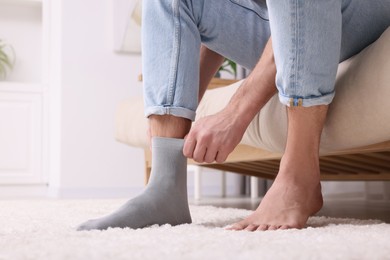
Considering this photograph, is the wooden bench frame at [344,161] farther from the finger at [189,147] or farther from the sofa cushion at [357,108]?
the finger at [189,147]

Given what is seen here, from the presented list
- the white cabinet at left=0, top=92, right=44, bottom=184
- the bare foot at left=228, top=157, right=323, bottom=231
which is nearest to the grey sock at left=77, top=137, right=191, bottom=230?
the bare foot at left=228, top=157, right=323, bottom=231

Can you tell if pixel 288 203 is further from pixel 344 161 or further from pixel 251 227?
pixel 344 161

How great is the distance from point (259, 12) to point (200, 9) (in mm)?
132

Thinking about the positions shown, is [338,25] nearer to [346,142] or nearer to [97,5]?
[346,142]

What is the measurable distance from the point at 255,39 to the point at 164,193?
1.18ft

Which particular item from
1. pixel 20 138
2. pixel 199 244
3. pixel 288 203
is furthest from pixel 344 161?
pixel 20 138

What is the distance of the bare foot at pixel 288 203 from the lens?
829 millimetres

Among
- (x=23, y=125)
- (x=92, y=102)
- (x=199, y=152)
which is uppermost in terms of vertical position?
(x=92, y=102)

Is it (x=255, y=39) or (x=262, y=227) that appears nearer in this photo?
(x=262, y=227)

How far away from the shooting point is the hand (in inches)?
34.4

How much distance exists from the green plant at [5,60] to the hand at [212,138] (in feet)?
10.6

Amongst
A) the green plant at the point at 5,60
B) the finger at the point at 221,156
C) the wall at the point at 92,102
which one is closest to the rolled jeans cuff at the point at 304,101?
the finger at the point at 221,156

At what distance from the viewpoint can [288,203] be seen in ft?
2.80

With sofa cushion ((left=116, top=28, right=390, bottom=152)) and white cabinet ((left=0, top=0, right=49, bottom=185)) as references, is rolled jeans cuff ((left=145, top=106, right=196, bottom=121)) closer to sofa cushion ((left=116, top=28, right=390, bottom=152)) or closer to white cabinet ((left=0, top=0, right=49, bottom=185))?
sofa cushion ((left=116, top=28, right=390, bottom=152))
